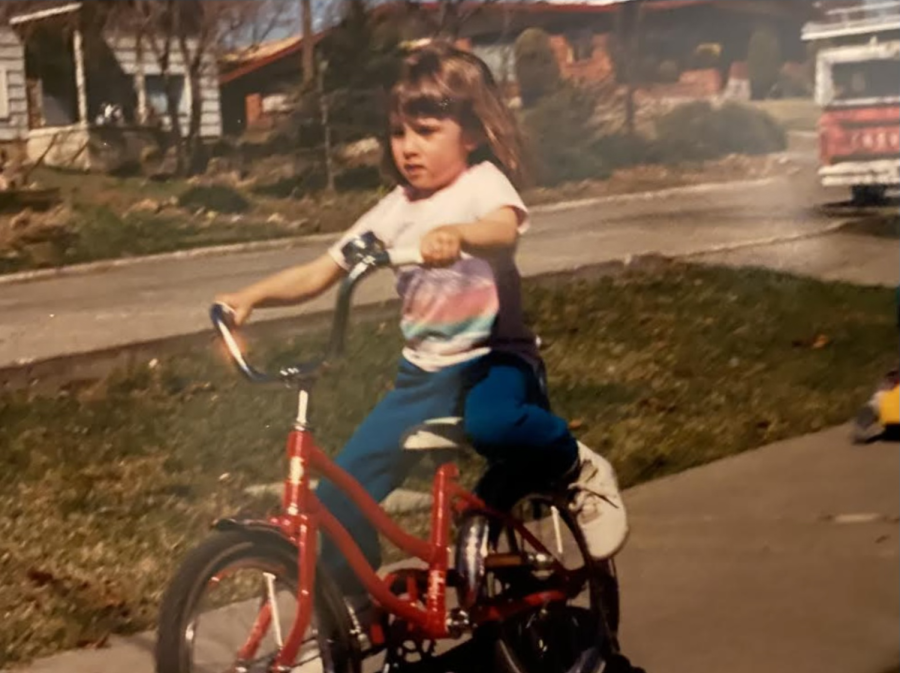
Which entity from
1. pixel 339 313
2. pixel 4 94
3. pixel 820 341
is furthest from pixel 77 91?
pixel 820 341

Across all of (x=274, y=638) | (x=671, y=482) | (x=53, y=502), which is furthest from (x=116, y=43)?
(x=671, y=482)

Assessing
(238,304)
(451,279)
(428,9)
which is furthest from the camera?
(428,9)

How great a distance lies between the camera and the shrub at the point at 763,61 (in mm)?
4285

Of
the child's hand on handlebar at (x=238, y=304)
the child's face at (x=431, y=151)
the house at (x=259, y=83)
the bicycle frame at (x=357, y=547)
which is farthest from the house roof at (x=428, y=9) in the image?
the bicycle frame at (x=357, y=547)

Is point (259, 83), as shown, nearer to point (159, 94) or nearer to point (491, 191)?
point (159, 94)

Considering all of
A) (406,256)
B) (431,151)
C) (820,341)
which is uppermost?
(431,151)

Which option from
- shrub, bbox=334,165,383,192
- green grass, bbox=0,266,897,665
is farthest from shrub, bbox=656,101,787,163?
shrub, bbox=334,165,383,192

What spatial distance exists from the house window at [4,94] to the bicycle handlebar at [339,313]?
0.70 meters

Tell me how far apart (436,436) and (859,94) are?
6.37 feet

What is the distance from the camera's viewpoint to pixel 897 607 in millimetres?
4305

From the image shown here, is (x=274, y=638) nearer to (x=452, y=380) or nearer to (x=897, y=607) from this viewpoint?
(x=452, y=380)

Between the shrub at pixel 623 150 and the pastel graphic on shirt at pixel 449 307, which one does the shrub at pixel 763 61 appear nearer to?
the shrub at pixel 623 150

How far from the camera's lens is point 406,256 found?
11.5 feet

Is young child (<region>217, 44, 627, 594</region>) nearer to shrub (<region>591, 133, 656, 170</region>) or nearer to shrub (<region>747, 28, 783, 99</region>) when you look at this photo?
shrub (<region>591, 133, 656, 170</region>)
